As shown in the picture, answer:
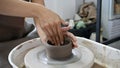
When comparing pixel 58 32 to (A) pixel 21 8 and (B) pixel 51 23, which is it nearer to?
(B) pixel 51 23

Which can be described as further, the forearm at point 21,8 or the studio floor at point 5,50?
the studio floor at point 5,50

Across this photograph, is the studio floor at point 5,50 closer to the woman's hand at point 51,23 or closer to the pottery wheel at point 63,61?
the pottery wheel at point 63,61

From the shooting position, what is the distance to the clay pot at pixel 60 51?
0.84m

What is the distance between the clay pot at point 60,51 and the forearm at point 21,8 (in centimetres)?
14

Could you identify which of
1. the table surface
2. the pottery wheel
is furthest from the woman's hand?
the table surface

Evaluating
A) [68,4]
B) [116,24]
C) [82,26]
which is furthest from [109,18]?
[68,4]

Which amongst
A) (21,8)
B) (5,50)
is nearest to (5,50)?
(5,50)

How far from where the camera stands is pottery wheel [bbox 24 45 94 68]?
2.80ft

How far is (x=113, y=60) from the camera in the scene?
3.02 ft

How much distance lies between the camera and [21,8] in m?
0.85

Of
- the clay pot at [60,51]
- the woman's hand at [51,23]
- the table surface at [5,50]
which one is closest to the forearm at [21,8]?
the woman's hand at [51,23]

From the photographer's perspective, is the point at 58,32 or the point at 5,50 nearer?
the point at 58,32

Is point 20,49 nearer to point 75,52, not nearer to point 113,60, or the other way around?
point 75,52

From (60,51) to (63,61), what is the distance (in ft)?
0.15
